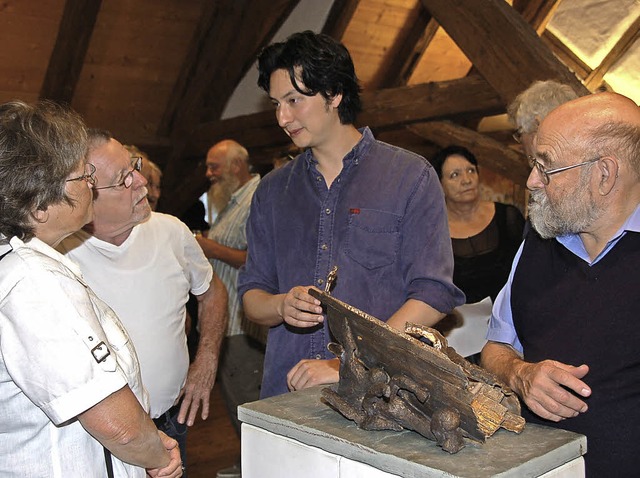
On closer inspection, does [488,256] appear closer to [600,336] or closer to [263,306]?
[263,306]

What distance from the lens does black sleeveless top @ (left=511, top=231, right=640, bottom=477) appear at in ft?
5.07

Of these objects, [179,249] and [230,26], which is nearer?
[179,249]

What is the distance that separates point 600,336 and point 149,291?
4.29 ft

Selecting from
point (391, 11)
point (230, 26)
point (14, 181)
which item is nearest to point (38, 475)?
point (14, 181)

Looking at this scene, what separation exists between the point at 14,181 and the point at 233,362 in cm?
252

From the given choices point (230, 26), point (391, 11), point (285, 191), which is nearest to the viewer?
point (285, 191)

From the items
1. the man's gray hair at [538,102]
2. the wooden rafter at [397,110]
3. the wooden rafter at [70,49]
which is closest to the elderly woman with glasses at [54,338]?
the man's gray hair at [538,102]

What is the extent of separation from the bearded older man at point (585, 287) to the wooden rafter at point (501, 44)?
2.22m

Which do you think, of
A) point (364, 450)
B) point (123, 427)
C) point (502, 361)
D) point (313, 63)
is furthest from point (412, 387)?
point (313, 63)

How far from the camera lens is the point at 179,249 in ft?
8.13

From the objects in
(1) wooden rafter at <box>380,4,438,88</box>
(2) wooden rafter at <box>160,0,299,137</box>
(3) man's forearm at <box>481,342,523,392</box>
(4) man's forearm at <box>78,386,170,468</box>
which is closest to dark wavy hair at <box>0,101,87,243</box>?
(4) man's forearm at <box>78,386,170,468</box>

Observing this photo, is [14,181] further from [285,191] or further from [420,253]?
[420,253]

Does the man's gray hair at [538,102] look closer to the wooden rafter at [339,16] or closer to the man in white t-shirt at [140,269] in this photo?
the man in white t-shirt at [140,269]

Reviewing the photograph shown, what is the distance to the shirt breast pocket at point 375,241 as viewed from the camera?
79.0 inches
